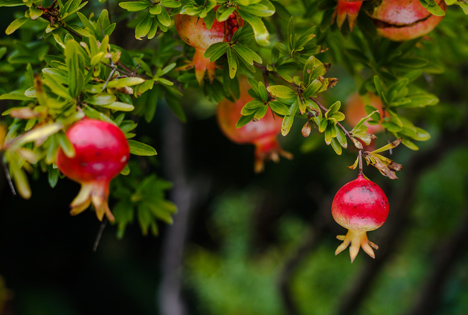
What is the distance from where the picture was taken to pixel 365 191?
0.37m

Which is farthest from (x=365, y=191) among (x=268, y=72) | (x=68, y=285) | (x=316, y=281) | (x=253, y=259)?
(x=68, y=285)

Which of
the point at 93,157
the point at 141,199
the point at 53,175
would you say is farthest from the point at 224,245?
the point at 93,157

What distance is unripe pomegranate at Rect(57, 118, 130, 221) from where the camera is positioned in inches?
12.2

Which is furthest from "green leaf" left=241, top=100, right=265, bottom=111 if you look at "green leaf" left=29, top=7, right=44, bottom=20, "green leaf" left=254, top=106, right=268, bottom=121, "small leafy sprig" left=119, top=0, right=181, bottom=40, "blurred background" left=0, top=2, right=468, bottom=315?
"blurred background" left=0, top=2, right=468, bottom=315

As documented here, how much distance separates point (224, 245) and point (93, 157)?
96.9 inches

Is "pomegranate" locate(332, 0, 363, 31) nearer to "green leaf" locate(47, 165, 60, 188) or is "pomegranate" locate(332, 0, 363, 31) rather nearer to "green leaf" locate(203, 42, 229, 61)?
"green leaf" locate(203, 42, 229, 61)

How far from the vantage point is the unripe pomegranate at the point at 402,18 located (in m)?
0.44

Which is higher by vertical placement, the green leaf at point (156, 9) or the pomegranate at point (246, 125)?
the green leaf at point (156, 9)

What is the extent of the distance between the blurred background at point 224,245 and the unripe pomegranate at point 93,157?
1.13m

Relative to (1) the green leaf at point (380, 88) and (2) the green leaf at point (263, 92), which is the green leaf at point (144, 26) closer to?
(2) the green leaf at point (263, 92)

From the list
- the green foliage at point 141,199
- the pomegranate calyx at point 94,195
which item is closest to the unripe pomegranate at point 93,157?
the pomegranate calyx at point 94,195

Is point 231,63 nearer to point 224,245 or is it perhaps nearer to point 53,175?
point 53,175

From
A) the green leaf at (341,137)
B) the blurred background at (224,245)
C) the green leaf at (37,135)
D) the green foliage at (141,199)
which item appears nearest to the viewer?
the green leaf at (37,135)

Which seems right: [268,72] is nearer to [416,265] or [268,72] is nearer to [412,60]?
[412,60]
